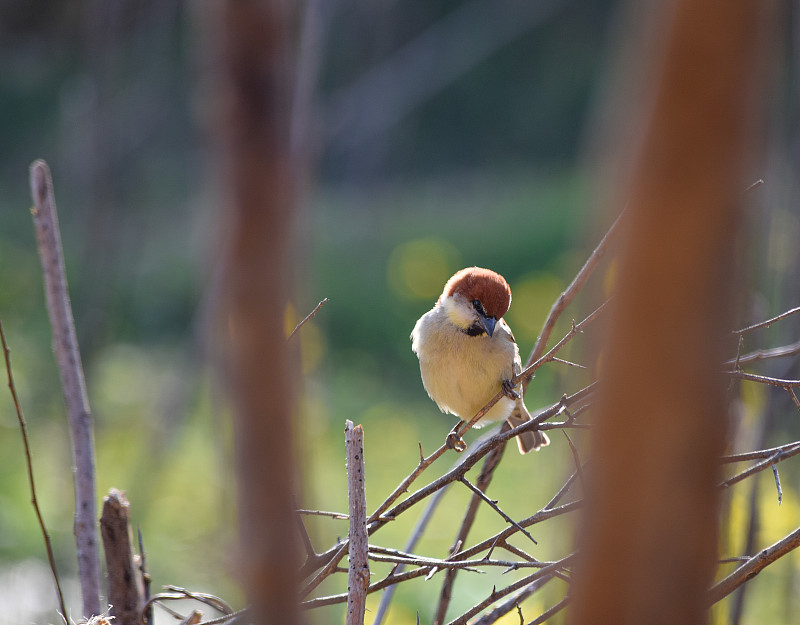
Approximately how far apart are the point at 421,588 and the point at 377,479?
1.09m

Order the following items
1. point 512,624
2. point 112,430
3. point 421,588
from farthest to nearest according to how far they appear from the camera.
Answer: point 112,430, point 421,588, point 512,624

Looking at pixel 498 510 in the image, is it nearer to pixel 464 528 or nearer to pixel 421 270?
pixel 464 528

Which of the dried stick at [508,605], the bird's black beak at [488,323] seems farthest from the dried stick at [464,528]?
the bird's black beak at [488,323]

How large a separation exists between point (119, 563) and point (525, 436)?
1.50 metres

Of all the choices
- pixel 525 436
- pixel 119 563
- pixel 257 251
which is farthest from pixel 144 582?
pixel 525 436

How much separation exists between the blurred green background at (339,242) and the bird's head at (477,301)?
0.31 metres

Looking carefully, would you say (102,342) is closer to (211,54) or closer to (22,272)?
(22,272)

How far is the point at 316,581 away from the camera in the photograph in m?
1.04

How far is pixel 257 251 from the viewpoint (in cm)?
38

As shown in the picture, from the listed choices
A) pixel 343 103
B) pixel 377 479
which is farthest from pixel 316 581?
pixel 343 103

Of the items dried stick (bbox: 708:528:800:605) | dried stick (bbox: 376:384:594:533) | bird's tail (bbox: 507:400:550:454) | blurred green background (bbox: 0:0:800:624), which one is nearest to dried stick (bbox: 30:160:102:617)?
blurred green background (bbox: 0:0:800:624)

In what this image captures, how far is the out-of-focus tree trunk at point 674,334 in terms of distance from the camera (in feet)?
1.30

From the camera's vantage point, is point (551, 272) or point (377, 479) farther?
point (551, 272)

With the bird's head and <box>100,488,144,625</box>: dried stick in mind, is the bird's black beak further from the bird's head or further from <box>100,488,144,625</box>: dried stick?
<box>100,488,144,625</box>: dried stick
